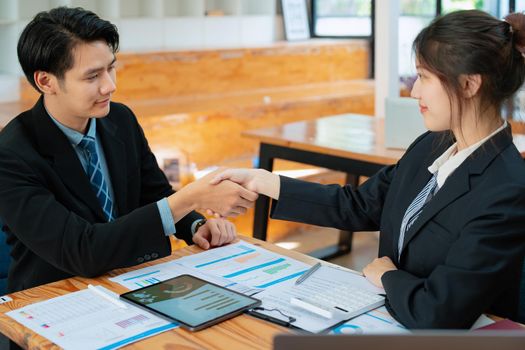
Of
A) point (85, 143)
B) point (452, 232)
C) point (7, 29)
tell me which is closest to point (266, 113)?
point (7, 29)

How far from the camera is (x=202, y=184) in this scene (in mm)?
1849

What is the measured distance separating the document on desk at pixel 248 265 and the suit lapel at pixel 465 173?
33 cm

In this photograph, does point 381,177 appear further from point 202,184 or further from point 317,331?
point 317,331

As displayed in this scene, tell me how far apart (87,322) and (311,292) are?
1.49 feet

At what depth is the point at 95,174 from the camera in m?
1.93

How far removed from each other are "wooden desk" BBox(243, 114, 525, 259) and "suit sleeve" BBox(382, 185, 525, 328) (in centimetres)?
163

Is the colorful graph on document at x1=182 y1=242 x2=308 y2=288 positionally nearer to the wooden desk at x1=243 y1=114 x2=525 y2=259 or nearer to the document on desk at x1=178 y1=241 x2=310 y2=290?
the document on desk at x1=178 y1=241 x2=310 y2=290

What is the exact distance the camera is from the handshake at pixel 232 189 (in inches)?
73.6

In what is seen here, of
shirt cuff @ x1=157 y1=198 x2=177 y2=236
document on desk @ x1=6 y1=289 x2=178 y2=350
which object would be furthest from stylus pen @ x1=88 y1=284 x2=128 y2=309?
shirt cuff @ x1=157 y1=198 x2=177 y2=236

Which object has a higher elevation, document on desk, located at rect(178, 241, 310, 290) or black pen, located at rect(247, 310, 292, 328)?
document on desk, located at rect(178, 241, 310, 290)

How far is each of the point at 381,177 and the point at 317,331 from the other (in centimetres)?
60

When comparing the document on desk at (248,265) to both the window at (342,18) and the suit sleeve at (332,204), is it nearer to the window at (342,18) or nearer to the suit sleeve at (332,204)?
the suit sleeve at (332,204)

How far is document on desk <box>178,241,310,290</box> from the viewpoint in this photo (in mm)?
1645

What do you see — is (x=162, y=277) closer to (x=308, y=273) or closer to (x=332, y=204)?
(x=308, y=273)
